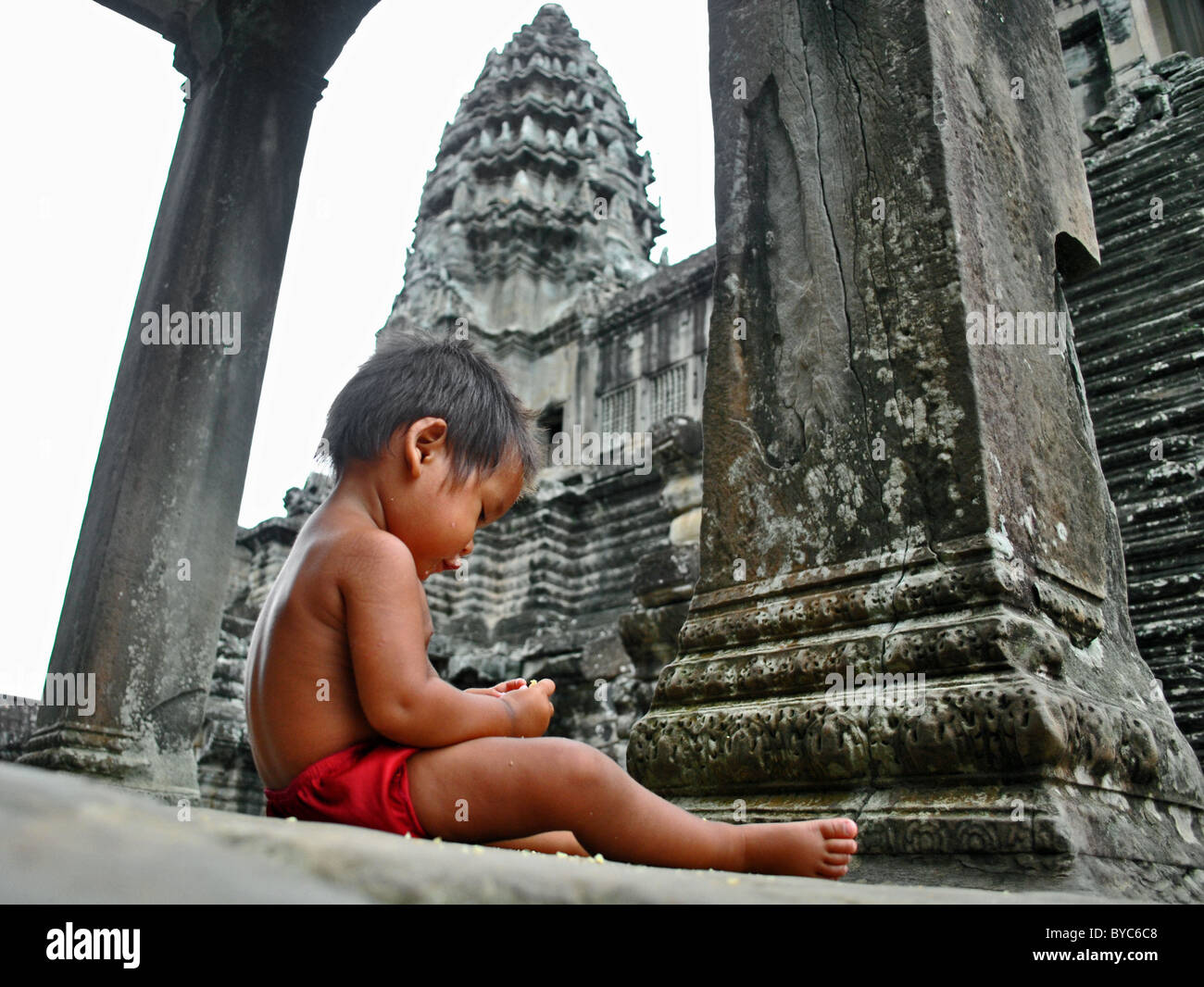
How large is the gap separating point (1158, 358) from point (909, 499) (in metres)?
3.35

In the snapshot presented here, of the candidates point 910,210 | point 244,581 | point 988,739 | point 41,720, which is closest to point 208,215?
point 41,720

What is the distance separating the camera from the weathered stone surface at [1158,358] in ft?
12.0

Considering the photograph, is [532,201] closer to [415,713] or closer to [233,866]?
[415,713]

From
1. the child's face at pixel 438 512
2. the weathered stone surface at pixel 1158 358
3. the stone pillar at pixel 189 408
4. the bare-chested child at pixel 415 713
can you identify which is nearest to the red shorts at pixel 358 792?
the bare-chested child at pixel 415 713

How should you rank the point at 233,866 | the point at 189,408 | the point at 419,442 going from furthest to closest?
the point at 189,408
the point at 419,442
the point at 233,866

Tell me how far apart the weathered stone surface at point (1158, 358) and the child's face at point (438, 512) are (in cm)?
288

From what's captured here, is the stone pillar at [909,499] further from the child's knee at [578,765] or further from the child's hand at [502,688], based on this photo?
the child's knee at [578,765]

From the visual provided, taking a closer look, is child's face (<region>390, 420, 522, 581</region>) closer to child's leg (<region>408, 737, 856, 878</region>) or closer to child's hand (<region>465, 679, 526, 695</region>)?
child's hand (<region>465, 679, 526, 695</region>)

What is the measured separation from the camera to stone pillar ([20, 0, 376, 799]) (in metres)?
3.26

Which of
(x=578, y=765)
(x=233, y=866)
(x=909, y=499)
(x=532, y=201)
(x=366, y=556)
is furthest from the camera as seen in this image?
(x=532, y=201)

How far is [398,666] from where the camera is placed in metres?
1.31

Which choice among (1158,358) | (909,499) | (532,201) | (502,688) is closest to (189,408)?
(502,688)

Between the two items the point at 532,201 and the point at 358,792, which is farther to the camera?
the point at 532,201

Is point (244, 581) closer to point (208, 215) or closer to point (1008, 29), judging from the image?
point (208, 215)
